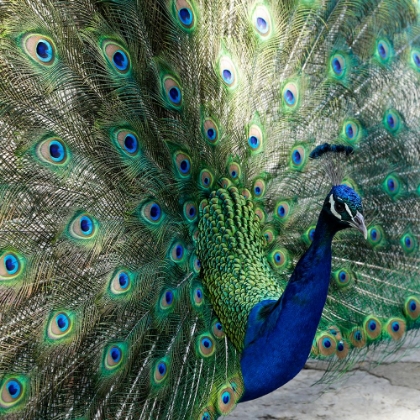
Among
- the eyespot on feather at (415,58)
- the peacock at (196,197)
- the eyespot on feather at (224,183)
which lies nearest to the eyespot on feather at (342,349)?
the peacock at (196,197)

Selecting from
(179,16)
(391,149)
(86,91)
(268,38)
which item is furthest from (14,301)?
(391,149)

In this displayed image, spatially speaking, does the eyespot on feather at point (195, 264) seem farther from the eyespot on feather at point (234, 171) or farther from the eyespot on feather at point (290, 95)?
the eyespot on feather at point (290, 95)

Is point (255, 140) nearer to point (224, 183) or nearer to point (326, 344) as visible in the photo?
point (224, 183)

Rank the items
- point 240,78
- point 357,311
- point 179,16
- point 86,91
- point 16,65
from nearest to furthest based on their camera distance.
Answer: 1. point 16,65
2. point 86,91
3. point 179,16
4. point 240,78
5. point 357,311

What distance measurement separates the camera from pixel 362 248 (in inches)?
99.3

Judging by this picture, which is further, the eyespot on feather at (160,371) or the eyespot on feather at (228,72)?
the eyespot on feather at (228,72)

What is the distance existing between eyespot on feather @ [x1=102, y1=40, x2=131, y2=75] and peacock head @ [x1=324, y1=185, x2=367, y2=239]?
698 mm

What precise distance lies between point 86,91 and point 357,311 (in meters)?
1.25

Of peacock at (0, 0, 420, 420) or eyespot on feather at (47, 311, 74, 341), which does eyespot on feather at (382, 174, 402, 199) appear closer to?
peacock at (0, 0, 420, 420)

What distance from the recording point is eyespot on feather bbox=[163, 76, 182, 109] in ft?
6.93

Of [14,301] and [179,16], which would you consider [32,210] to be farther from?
[179,16]

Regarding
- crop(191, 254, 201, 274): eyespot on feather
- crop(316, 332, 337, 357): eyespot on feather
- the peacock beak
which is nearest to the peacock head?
the peacock beak

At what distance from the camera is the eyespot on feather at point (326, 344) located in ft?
7.86

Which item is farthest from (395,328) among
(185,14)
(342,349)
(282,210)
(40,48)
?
(40,48)
